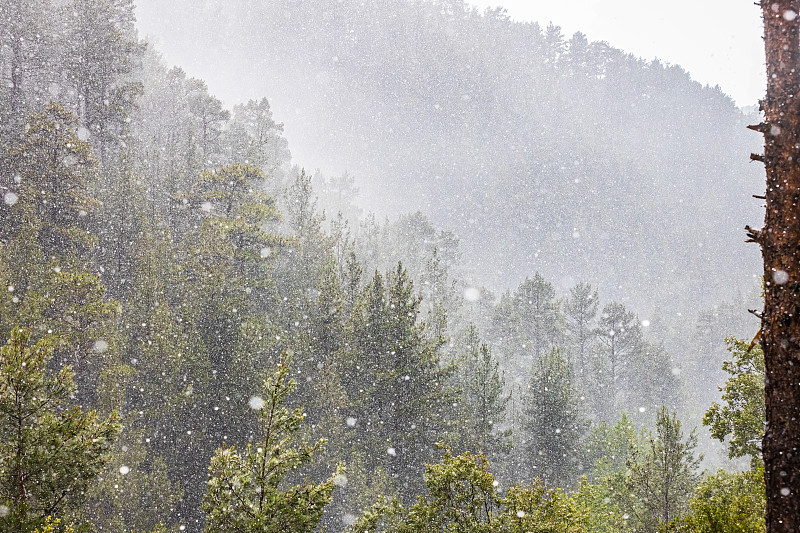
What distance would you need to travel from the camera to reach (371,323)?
684 inches

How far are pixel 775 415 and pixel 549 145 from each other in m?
194

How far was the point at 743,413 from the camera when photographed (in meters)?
9.36

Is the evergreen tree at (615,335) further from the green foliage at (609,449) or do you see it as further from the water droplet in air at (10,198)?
the water droplet in air at (10,198)

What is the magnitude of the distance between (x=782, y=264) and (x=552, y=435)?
18.4 m

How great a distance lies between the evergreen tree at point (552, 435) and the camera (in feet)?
64.4

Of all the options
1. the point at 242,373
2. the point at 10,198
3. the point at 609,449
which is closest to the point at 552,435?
the point at 609,449

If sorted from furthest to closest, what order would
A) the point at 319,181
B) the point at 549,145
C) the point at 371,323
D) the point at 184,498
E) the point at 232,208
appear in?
the point at 549,145 → the point at 319,181 → the point at 232,208 → the point at 371,323 → the point at 184,498

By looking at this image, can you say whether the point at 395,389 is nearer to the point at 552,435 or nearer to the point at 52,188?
the point at 552,435

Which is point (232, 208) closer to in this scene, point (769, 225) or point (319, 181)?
point (769, 225)

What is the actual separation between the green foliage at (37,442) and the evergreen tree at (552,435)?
17212 millimetres

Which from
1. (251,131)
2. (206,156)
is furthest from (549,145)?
(206,156)

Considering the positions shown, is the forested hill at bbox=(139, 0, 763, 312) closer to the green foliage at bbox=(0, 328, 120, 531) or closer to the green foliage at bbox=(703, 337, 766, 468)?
the green foliage at bbox=(703, 337, 766, 468)

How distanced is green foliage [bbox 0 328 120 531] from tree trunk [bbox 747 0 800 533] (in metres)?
8.09

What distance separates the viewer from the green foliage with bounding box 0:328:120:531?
6.31m
